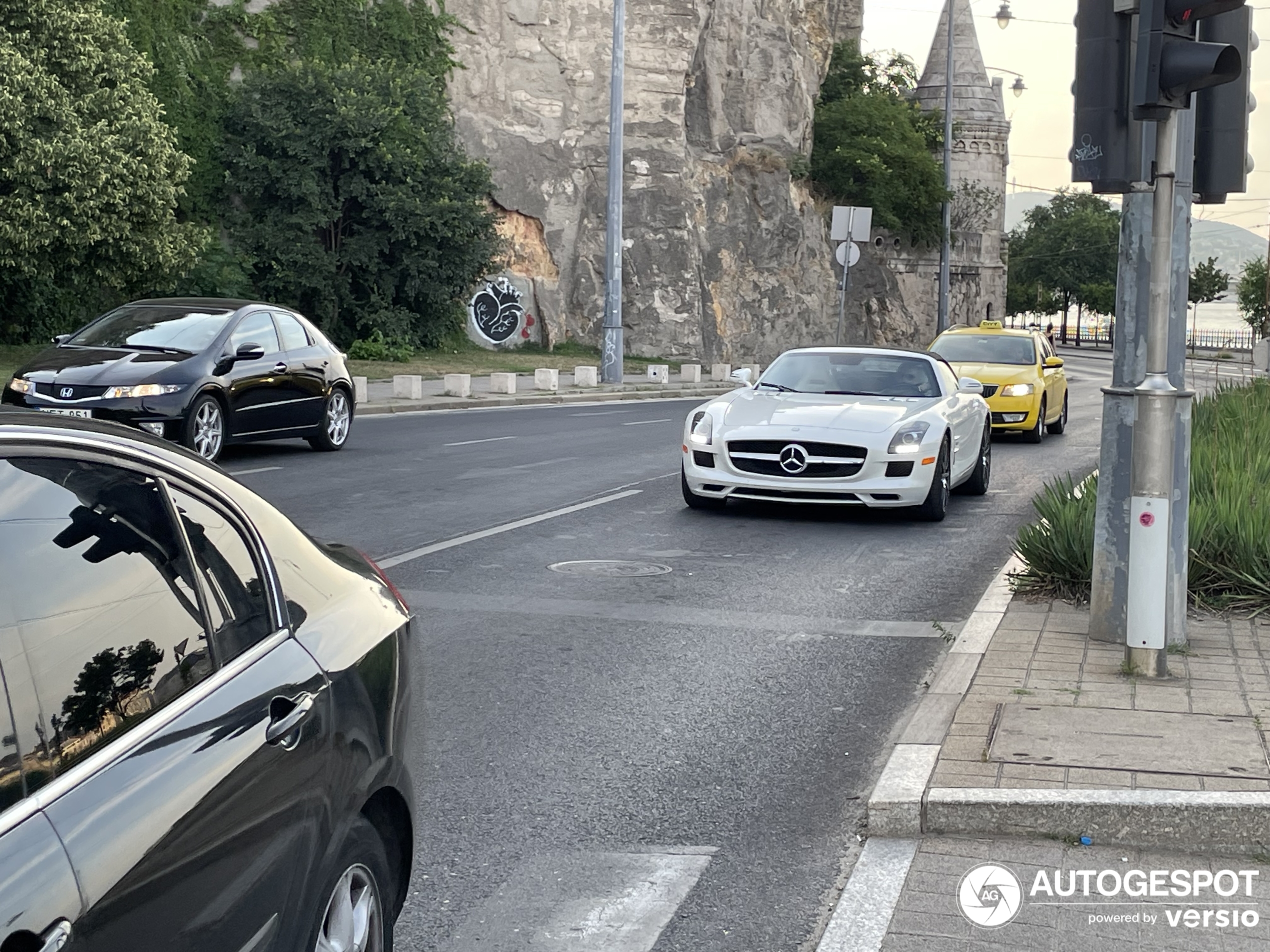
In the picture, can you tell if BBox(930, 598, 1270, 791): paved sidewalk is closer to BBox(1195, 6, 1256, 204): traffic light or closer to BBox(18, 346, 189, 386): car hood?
BBox(1195, 6, 1256, 204): traffic light

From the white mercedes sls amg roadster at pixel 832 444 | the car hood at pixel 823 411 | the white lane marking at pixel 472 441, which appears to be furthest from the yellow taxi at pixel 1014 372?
the car hood at pixel 823 411

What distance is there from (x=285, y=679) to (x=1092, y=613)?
5.15m

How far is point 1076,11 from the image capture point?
21.9 feet

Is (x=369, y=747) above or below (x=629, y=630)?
above

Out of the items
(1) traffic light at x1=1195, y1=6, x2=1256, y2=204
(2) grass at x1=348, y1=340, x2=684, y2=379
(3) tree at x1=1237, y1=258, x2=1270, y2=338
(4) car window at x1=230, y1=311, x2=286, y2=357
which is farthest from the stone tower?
(1) traffic light at x1=1195, y1=6, x2=1256, y2=204

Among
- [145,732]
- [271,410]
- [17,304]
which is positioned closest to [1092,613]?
[145,732]

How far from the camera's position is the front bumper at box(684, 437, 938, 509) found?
1196 cm

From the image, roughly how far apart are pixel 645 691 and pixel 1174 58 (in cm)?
335

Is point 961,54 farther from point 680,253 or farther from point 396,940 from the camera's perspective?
point 396,940

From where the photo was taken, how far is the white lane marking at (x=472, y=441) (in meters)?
18.3

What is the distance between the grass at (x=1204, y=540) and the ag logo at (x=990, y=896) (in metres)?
3.87

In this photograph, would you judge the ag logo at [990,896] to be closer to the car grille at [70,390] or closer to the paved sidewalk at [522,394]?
the car grille at [70,390]

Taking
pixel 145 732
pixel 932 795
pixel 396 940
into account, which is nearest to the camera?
pixel 145 732

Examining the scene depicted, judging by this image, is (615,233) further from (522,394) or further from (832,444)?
(832,444)
